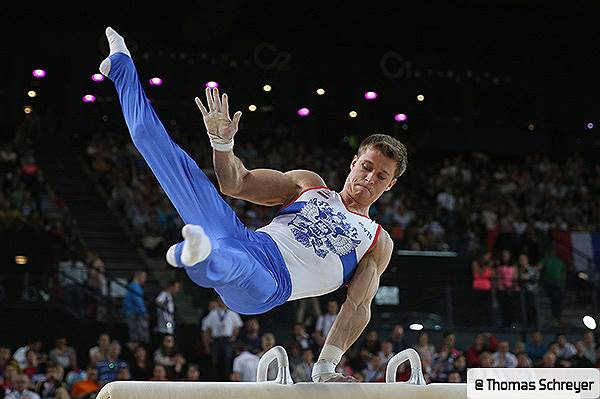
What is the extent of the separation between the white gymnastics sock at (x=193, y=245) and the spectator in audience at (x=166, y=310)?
6277 millimetres

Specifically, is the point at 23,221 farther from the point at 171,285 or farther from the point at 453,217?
the point at 453,217

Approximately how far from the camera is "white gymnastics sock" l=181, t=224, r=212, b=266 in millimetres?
3301

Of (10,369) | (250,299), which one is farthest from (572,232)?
(250,299)

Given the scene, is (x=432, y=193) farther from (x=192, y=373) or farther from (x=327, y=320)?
(x=192, y=373)

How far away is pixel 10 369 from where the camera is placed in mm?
8000

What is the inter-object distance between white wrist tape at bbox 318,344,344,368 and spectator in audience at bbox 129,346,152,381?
4825 millimetres

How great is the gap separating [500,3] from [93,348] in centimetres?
933

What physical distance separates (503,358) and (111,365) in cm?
376

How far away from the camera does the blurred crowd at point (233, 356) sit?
27.4 feet

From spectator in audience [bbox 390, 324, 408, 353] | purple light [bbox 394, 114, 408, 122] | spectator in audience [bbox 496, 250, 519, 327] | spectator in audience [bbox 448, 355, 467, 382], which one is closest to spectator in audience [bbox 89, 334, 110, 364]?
spectator in audience [bbox 390, 324, 408, 353]

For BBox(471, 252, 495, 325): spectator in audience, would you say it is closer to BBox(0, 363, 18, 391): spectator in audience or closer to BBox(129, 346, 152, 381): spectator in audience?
BBox(129, 346, 152, 381): spectator in audience

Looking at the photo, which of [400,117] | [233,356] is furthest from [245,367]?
[400,117]

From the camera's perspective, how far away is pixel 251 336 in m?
9.34

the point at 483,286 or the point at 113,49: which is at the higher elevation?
the point at 483,286
